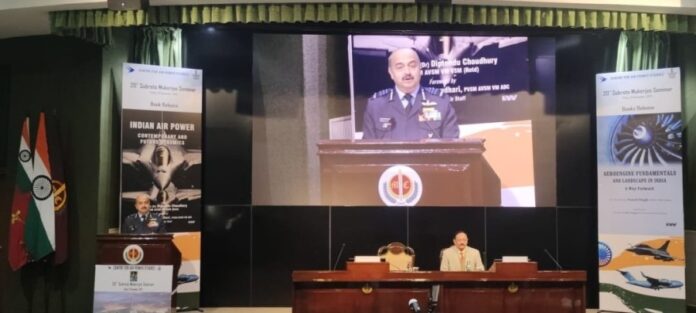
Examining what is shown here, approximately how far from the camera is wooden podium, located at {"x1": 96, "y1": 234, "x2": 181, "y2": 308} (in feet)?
17.3

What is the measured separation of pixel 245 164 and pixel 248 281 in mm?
1287

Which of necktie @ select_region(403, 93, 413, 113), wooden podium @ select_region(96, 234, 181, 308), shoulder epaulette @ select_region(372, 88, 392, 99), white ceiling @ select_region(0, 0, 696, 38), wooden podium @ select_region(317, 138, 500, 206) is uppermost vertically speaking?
white ceiling @ select_region(0, 0, 696, 38)

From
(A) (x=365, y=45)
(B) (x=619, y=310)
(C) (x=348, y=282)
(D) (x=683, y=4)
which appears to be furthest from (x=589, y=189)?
(C) (x=348, y=282)

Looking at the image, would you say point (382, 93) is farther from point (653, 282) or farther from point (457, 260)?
point (653, 282)

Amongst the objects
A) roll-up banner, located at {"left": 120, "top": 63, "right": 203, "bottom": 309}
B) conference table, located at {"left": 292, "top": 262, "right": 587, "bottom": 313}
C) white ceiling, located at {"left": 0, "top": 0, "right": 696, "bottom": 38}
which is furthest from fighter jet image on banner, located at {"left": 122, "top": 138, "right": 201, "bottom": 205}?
conference table, located at {"left": 292, "top": 262, "right": 587, "bottom": 313}

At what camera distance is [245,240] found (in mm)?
7059

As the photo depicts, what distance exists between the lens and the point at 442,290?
4.53 meters

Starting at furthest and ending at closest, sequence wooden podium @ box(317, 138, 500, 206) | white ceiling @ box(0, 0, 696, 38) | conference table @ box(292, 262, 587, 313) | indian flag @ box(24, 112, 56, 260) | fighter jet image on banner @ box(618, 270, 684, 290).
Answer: wooden podium @ box(317, 138, 500, 206) < fighter jet image on banner @ box(618, 270, 684, 290) < indian flag @ box(24, 112, 56, 260) < white ceiling @ box(0, 0, 696, 38) < conference table @ box(292, 262, 587, 313)

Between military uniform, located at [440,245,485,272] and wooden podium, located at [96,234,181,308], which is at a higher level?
wooden podium, located at [96,234,181,308]

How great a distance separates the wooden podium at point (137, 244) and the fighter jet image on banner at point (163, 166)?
3.53ft

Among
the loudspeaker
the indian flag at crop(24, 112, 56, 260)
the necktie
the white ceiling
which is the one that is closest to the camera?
the loudspeaker

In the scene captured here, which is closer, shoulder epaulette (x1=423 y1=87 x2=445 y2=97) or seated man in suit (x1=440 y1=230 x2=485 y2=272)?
seated man in suit (x1=440 y1=230 x2=485 y2=272)

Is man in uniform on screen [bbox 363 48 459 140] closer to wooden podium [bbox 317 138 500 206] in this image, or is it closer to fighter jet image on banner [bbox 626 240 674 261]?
wooden podium [bbox 317 138 500 206]

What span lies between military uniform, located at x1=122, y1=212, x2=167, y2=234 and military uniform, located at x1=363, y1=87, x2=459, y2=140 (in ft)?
7.75
